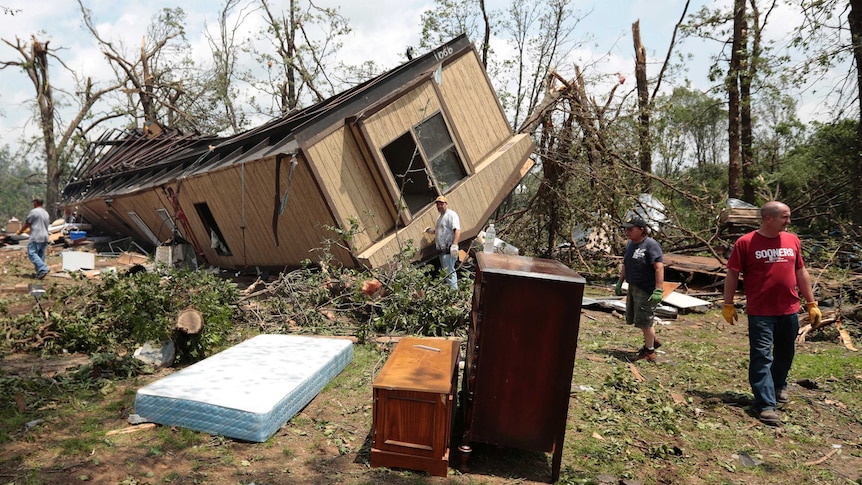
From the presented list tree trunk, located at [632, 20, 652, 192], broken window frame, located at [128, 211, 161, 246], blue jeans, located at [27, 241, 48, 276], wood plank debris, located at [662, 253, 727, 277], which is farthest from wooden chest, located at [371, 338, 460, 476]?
broken window frame, located at [128, 211, 161, 246]

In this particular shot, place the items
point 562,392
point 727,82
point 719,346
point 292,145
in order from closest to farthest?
point 562,392
point 719,346
point 292,145
point 727,82

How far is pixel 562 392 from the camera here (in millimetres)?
3604

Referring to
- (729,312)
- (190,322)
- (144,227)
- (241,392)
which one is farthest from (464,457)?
(144,227)

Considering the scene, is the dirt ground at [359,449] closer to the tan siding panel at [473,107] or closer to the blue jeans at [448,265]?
the blue jeans at [448,265]

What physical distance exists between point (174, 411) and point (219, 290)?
395 cm

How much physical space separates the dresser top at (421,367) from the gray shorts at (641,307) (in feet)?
9.06

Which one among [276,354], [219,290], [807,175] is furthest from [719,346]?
[807,175]

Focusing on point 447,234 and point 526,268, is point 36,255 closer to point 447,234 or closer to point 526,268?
point 447,234

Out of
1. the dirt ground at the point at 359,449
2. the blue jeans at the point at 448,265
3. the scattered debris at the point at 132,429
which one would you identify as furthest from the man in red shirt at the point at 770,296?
the scattered debris at the point at 132,429

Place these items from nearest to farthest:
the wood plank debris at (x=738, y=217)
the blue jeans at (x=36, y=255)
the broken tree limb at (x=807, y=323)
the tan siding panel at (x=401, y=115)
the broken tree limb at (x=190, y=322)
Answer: the broken tree limb at (x=190, y=322)
the broken tree limb at (x=807, y=323)
the tan siding panel at (x=401, y=115)
the wood plank debris at (x=738, y=217)
the blue jeans at (x=36, y=255)

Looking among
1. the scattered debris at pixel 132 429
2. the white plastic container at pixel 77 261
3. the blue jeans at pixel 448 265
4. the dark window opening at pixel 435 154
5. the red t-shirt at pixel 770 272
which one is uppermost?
the dark window opening at pixel 435 154

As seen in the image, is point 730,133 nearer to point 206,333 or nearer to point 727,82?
point 727,82

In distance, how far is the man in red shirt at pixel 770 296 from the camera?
15.6 ft

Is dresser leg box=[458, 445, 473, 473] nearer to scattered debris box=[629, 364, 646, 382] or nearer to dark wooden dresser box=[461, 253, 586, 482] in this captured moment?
dark wooden dresser box=[461, 253, 586, 482]
